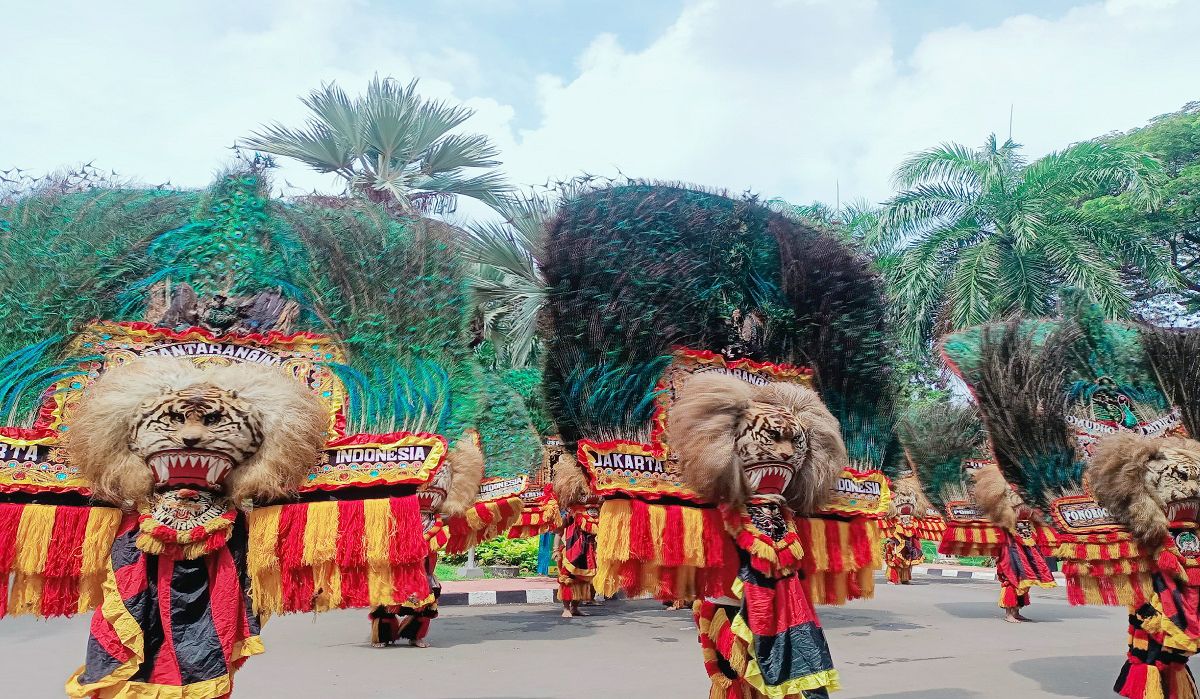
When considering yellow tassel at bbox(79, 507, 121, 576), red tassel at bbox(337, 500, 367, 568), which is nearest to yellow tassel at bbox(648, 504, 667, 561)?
red tassel at bbox(337, 500, 367, 568)

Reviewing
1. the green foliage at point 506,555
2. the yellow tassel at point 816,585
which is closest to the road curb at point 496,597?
the green foliage at point 506,555

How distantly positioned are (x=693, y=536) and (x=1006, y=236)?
13.3 metres

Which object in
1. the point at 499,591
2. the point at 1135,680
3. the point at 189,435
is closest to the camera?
the point at 189,435

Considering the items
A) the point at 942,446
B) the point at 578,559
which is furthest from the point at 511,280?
the point at 942,446

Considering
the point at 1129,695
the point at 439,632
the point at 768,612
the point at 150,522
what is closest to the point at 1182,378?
the point at 1129,695

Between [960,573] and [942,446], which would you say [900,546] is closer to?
[960,573]

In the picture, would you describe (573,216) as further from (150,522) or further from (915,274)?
(915,274)

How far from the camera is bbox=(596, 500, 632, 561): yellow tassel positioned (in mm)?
4105

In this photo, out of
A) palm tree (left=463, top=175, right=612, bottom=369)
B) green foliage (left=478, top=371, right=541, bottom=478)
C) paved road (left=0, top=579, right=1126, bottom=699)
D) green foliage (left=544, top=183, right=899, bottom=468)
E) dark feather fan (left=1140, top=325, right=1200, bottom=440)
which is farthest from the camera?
palm tree (left=463, top=175, right=612, bottom=369)

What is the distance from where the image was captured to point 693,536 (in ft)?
13.6

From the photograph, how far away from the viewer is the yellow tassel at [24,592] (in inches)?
150

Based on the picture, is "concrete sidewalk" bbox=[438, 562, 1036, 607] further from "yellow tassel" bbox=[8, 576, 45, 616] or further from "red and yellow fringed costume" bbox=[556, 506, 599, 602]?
"yellow tassel" bbox=[8, 576, 45, 616]

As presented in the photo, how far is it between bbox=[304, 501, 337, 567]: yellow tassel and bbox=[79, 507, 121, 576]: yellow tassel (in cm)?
84

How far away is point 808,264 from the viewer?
15.7 ft
